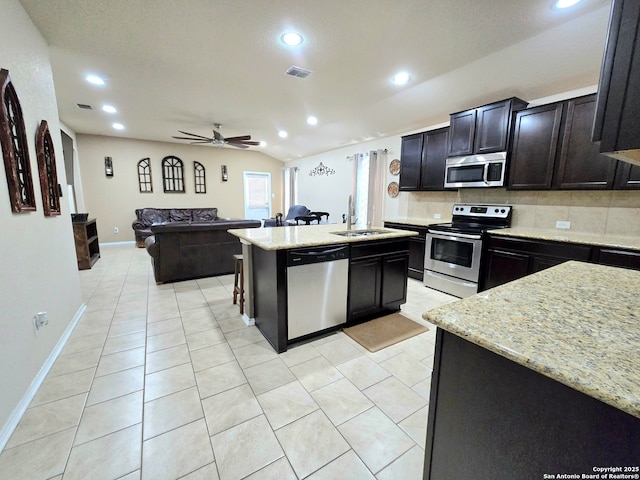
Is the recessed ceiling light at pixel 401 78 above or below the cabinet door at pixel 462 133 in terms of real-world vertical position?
above

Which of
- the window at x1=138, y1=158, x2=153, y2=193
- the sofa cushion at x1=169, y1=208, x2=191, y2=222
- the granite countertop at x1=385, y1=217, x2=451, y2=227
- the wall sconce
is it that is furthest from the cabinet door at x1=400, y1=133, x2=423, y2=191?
the wall sconce

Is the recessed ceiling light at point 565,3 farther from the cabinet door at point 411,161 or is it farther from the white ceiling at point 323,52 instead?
the cabinet door at point 411,161

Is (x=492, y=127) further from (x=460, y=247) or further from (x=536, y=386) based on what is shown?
(x=536, y=386)

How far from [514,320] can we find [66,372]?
284cm

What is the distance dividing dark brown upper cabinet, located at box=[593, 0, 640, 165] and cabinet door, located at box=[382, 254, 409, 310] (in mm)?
2217

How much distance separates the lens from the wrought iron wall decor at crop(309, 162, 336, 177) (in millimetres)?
7138

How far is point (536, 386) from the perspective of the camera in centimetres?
68

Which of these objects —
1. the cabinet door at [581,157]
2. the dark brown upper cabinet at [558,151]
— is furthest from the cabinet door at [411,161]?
the cabinet door at [581,157]

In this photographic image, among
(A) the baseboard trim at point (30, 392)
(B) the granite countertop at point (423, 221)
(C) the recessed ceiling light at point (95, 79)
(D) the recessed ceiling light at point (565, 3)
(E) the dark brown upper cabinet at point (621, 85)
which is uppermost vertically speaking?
(C) the recessed ceiling light at point (95, 79)

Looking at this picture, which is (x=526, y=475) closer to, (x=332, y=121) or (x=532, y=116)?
(x=532, y=116)

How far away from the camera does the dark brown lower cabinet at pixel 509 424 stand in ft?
1.95

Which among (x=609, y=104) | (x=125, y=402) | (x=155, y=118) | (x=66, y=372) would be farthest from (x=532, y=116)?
(x=155, y=118)

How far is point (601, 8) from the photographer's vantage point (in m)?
2.08

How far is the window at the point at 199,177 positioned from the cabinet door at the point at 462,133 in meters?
6.83
